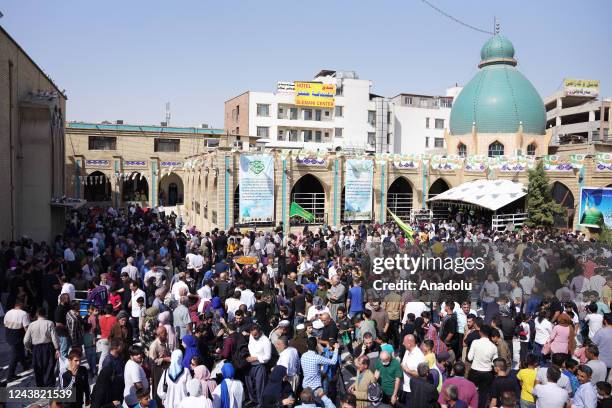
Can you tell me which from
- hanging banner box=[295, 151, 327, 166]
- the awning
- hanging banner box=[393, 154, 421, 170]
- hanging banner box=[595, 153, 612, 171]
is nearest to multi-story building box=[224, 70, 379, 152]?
hanging banner box=[393, 154, 421, 170]

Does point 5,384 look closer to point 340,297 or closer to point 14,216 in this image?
point 340,297

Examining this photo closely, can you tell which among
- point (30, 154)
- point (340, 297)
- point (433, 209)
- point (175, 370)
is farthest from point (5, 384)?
point (433, 209)

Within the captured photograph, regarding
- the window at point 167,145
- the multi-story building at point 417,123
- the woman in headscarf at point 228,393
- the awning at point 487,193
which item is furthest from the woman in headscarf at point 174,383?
the multi-story building at point 417,123

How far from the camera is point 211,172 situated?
81.2 feet

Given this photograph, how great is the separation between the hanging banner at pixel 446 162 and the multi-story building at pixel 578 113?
59.9 ft

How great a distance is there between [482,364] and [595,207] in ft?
73.0

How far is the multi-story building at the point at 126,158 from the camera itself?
3456 cm

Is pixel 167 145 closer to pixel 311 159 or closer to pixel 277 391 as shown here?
pixel 311 159

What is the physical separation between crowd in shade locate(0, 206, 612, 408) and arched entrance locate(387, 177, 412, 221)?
15547 mm

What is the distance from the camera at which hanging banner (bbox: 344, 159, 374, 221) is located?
2516cm

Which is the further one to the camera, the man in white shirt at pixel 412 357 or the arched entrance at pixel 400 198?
the arched entrance at pixel 400 198

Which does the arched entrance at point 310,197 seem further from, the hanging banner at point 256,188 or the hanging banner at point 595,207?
the hanging banner at point 595,207

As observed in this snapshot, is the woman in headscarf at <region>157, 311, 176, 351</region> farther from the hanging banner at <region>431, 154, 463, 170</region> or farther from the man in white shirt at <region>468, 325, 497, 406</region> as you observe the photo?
the hanging banner at <region>431, 154, 463, 170</region>

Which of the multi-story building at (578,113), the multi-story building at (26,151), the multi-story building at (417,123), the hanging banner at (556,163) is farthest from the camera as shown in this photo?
the multi-story building at (417,123)
